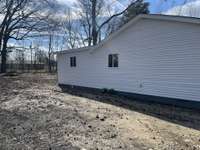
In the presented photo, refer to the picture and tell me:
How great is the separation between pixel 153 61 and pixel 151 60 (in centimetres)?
14

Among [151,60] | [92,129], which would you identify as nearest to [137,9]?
[151,60]

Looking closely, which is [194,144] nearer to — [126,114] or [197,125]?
[197,125]

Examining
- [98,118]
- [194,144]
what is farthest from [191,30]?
[194,144]

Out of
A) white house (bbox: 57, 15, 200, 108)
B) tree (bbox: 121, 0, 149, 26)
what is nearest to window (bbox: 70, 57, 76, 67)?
white house (bbox: 57, 15, 200, 108)

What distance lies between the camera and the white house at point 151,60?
11430mm

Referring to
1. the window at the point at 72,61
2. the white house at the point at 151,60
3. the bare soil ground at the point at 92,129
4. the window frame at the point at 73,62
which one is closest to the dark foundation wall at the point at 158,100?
the white house at the point at 151,60

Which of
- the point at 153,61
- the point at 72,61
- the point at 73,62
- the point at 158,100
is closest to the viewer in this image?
the point at 158,100

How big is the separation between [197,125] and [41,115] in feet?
14.7

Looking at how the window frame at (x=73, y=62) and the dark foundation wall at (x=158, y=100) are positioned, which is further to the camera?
the window frame at (x=73, y=62)

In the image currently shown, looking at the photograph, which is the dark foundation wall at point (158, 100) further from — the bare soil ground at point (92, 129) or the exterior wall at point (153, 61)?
the bare soil ground at point (92, 129)

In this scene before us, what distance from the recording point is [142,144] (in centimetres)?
579

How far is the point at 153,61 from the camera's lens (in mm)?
13148

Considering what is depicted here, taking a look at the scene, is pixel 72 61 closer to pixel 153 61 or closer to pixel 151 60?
pixel 151 60

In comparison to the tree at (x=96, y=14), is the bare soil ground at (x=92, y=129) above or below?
below
